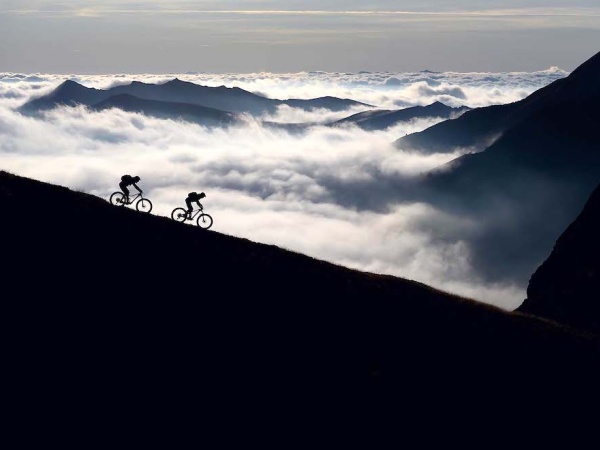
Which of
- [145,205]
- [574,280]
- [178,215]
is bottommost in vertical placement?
[178,215]

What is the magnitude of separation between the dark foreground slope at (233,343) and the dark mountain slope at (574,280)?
2285 inches

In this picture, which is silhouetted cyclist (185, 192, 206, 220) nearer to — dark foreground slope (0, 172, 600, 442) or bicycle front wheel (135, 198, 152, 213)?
bicycle front wheel (135, 198, 152, 213)

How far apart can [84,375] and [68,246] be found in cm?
1220

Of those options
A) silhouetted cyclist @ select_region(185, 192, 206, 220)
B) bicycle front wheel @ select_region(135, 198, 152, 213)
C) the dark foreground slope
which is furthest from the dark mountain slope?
bicycle front wheel @ select_region(135, 198, 152, 213)

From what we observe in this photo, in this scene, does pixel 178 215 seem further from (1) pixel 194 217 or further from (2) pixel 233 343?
(2) pixel 233 343

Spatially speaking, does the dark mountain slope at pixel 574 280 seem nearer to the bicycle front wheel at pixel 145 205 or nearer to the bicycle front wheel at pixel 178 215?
the bicycle front wheel at pixel 178 215

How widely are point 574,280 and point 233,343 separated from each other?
99084 millimetres

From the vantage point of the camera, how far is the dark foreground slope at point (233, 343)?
1063 inches

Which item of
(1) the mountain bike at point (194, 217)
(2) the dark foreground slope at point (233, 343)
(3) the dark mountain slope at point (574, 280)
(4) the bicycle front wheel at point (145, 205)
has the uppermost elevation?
(3) the dark mountain slope at point (574, 280)

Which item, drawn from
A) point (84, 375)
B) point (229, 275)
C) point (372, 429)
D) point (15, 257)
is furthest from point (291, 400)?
point (15, 257)

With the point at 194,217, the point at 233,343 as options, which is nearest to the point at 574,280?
the point at 194,217

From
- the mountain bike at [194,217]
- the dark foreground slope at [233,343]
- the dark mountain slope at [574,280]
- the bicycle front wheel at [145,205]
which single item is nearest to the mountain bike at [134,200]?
the bicycle front wheel at [145,205]

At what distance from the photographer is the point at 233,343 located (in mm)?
32031

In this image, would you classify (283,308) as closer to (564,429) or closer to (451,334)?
(451,334)
